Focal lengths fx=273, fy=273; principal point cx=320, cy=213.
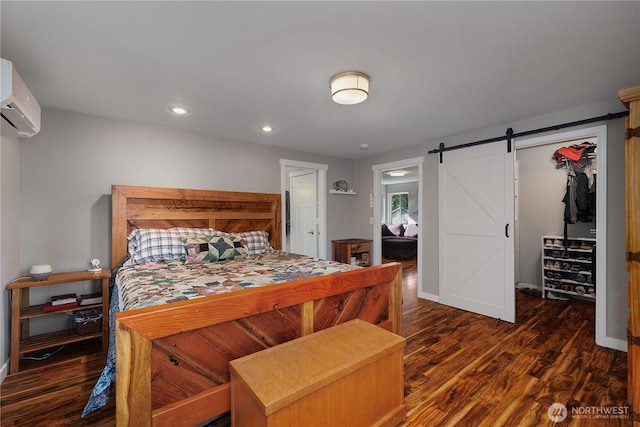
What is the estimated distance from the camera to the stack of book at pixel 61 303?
229 cm

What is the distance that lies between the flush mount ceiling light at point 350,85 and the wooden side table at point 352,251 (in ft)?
9.20

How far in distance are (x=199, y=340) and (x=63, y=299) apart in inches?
77.6

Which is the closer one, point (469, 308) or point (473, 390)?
point (473, 390)

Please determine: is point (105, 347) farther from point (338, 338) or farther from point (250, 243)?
point (338, 338)

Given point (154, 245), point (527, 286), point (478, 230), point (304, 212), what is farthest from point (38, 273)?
point (527, 286)

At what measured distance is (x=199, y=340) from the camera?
135 cm

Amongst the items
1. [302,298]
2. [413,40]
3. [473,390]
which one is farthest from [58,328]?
[413,40]

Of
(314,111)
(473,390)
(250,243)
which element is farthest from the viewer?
(250,243)

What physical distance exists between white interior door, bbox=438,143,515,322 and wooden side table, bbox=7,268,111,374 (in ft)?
12.7

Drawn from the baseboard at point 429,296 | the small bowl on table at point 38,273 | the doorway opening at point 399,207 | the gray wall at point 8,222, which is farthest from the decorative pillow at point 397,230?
the gray wall at point 8,222

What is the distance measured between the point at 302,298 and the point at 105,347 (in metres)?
2.15

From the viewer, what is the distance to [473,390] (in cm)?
190

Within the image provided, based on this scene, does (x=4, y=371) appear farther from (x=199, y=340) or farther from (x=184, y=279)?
(x=199, y=340)

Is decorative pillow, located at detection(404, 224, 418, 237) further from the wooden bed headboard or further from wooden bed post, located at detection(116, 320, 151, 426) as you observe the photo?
wooden bed post, located at detection(116, 320, 151, 426)
